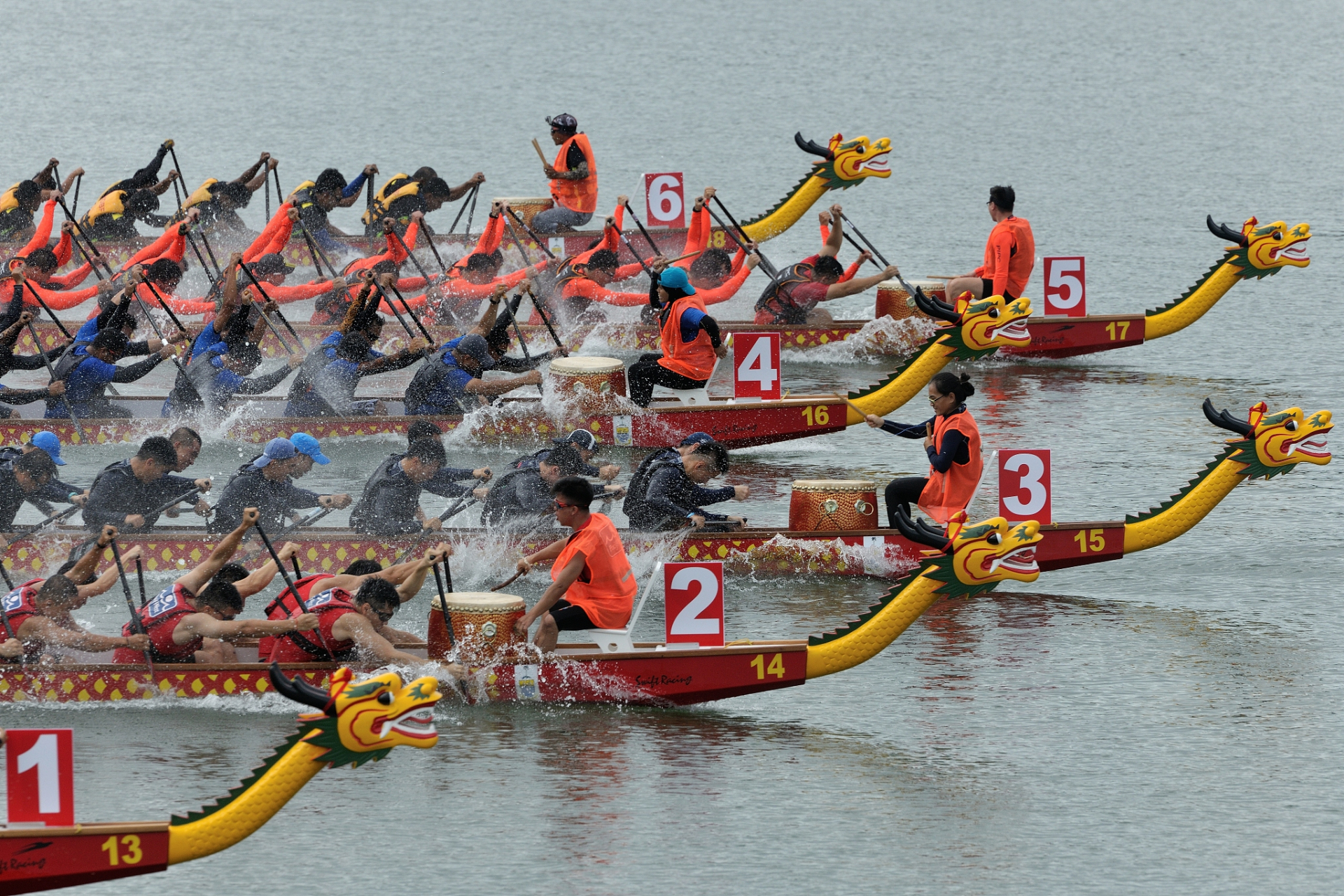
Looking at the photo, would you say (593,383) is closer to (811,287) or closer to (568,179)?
(811,287)

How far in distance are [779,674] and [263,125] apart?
25088 mm

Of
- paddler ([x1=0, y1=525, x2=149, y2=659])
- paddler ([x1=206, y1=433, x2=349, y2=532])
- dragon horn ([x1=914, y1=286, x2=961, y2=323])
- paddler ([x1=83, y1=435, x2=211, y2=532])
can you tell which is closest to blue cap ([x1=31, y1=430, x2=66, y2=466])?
paddler ([x1=83, y1=435, x2=211, y2=532])

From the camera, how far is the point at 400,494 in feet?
44.8

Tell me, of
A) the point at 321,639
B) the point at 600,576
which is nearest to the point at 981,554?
the point at 600,576

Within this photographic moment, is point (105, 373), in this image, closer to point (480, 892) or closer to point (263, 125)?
point (480, 892)

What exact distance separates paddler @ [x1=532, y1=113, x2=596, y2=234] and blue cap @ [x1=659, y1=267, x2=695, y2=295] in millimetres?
5752

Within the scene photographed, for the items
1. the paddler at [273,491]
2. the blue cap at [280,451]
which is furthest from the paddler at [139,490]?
the blue cap at [280,451]

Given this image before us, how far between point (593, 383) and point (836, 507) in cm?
338

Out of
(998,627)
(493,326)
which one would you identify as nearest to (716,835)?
(998,627)

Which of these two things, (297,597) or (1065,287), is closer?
(297,597)

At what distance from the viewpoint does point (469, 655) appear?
445 inches

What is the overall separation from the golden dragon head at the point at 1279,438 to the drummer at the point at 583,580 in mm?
4209

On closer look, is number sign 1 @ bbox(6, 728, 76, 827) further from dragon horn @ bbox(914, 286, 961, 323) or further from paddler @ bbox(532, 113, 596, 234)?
paddler @ bbox(532, 113, 596, 234)

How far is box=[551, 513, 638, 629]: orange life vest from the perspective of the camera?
11.4 metres
